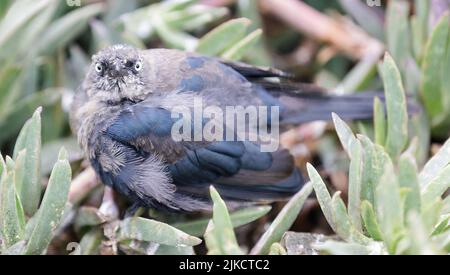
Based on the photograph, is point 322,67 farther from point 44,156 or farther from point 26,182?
point 26,182

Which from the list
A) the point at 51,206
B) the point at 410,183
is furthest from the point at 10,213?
the point at 410,183

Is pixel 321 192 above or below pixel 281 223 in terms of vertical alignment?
above

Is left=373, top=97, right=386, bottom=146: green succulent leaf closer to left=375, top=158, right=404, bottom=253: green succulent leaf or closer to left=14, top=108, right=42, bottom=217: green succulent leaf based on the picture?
left=375, top=158, right=404, bottom=253: green succulent leaf

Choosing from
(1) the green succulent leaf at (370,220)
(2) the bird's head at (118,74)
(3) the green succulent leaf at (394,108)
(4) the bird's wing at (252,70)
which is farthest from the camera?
(4) the bird's wing at (252,70)

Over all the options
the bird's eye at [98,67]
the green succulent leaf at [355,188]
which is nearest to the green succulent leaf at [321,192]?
the green succulent leaf at [355,188]

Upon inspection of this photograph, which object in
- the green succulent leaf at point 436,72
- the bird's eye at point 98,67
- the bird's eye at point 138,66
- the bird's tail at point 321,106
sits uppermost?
the bird's eye at point 98,67

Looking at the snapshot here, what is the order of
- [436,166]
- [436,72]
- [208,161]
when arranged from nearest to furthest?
[436,166] → [208,161] → [436,72]

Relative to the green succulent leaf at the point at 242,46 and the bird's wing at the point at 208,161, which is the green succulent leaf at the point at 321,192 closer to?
the bird's wing at the point at 208,161

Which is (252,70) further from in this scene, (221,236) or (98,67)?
(221,236)
